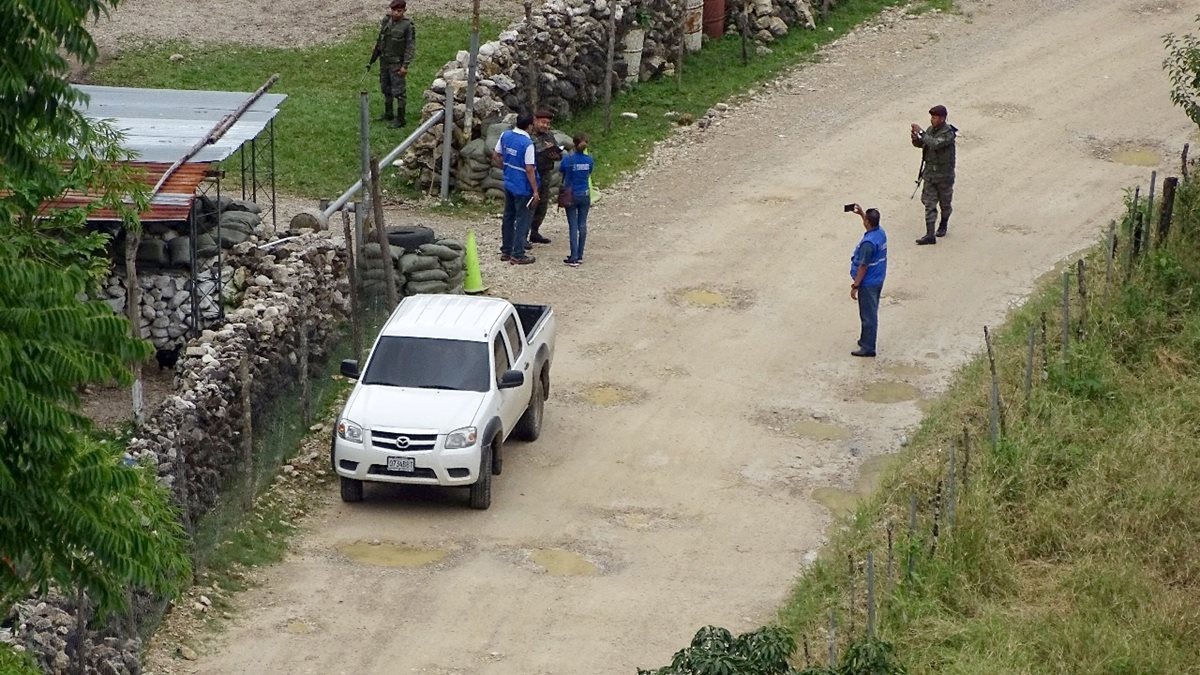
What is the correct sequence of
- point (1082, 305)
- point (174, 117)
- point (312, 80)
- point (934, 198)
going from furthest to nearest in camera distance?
point (312, 80) < point (934, 198) < point (174, 117) < point (1082, 305)

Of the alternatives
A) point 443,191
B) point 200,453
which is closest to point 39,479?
point 200,453

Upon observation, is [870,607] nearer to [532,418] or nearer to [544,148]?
[532,418]

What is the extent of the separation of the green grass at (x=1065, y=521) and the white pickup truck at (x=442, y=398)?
333 cm

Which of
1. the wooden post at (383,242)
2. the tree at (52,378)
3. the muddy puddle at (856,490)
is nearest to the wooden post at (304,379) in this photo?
the wooden post at (383,242)

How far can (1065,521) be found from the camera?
16.1 m

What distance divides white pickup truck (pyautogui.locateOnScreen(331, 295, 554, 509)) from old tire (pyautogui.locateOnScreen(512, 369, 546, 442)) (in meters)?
0.01

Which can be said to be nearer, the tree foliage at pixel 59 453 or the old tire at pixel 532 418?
the tree foliage at pixel 59 453

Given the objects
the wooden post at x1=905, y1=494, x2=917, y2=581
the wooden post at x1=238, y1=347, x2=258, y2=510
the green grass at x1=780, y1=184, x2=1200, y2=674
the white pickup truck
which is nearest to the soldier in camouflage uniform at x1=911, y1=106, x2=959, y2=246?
the green grass at x1=780, y1=184, x2=1200, y2=674

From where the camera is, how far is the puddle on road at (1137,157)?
26.9 m

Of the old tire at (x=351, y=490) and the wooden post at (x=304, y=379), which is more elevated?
the wooden post at (x=304, y=379)

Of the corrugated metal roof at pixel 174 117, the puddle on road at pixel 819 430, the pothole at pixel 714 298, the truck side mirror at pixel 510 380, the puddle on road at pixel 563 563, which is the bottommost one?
the puddle on road at pixel 563 563

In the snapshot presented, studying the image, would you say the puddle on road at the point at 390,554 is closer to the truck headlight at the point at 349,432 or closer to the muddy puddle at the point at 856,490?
the truck headlight at the point at 349,432

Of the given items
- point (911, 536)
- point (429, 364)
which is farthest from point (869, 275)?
point (911, 536)

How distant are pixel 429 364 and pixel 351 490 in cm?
141
